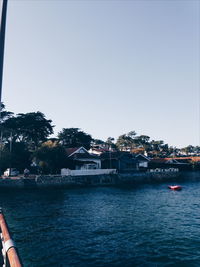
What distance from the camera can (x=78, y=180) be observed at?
48.4 metres

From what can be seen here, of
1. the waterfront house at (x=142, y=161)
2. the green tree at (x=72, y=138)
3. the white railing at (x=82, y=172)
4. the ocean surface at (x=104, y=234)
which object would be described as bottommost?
the ocean surface at (x=104, y=234)

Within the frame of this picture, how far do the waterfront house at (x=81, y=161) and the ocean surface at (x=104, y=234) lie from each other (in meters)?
30.8

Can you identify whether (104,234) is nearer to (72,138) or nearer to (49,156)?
(49,156)

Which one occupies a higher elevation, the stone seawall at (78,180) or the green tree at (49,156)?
the green tree at (49,156)

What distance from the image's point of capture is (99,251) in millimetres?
13430

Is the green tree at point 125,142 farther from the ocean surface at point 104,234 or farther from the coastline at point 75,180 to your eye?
the ocean surface at point 104,234

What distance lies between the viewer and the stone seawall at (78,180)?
40188 mm

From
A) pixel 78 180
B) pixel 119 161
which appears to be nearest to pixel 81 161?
pixel 78 180

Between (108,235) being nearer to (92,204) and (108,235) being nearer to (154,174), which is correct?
(92,204)

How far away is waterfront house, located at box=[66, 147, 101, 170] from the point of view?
5750 centimetres

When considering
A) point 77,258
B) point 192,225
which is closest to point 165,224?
point 192,225

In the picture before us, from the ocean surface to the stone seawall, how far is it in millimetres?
14194

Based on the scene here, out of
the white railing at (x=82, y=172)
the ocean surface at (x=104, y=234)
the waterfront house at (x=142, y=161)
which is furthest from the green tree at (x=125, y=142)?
the ocean surface at (x=104, y=234)

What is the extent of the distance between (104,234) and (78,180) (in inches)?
1280
